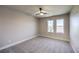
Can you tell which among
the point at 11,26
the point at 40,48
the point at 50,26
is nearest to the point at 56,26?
the point at 50,26

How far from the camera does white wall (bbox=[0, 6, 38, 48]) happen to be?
2961 millimetres

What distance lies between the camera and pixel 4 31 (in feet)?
9.96

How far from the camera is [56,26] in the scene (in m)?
5.34

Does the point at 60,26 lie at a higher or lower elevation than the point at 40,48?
higher

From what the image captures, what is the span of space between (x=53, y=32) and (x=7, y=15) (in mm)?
3768

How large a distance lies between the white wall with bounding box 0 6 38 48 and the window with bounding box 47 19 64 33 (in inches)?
87.8

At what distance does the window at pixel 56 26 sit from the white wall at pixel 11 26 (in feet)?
7.32

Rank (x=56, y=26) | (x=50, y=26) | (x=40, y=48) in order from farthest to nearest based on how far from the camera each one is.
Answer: (x=50, y=26), (x=56, y=26), (x=40, y=48)

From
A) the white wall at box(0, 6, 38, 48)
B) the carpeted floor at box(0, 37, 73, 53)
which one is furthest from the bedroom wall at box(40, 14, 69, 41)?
the white wall at box(0, 6, 38, 48)

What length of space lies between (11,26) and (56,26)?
11.5ft

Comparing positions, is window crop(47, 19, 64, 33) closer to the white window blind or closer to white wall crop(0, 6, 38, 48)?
the white window blind

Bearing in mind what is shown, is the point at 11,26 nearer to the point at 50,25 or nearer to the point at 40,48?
the point at 40,48
